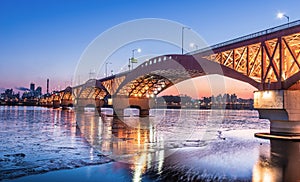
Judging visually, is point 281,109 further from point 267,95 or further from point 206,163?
point 206,163

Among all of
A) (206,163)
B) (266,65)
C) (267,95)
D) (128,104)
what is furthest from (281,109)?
(128,104)

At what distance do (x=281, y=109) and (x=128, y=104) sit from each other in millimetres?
63035

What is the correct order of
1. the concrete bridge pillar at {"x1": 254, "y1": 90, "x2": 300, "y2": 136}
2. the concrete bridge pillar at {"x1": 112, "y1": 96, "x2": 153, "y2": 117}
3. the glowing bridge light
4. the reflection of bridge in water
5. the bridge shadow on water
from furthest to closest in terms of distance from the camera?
the concrete bridge pillar at {"x1": 112, "y1": 96, "x2": 153, "y2": 117} → the glowing bridge light → the reflection of bridge in water → the concrete bridge pillar at {"x1": 254, "y1": 90, "x2": 300, "y2": 136} → the bridge shadow on water

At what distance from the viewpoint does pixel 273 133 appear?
33.5 m

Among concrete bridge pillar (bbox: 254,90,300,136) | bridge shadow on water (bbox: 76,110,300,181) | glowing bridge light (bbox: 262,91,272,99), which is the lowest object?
bridge shadow on water (bbox: 76,110,300,181)

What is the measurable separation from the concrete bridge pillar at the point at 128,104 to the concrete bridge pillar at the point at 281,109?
194 ft

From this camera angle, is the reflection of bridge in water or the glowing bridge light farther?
the glowing bridge light

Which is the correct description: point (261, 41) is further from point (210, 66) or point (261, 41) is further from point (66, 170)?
point (66, 170)

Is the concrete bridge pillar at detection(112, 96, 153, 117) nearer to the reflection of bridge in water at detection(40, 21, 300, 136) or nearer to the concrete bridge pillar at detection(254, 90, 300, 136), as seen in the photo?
the reflection of bridge in water at detection(40, 21, 300, 136)

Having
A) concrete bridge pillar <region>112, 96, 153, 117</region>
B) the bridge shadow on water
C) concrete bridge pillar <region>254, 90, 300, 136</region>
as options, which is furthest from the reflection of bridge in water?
concrete bridge pillar <region>112, 96, 153, 117</region>

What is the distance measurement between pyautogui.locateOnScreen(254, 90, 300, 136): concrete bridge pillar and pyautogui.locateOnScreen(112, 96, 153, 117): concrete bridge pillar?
59.1m

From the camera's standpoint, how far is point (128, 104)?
90.7 m

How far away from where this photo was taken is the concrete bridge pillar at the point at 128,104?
3548 inches

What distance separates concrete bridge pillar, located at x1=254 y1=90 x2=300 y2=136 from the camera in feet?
100
